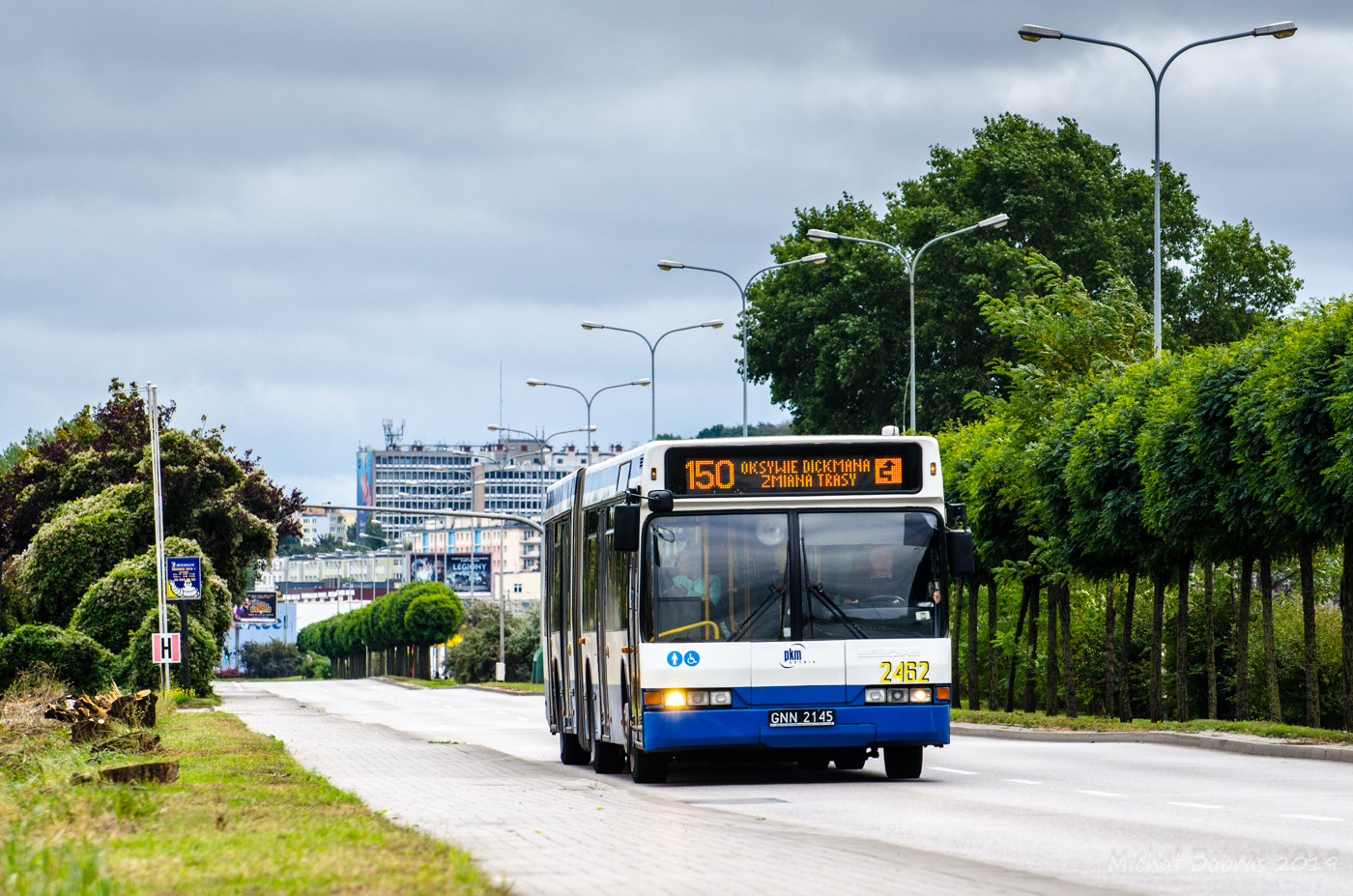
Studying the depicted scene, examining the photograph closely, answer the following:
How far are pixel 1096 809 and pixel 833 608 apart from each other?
3.28m

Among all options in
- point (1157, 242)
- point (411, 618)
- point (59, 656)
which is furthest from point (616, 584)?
point (411, 618)

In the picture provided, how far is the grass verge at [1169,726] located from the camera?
21.3m

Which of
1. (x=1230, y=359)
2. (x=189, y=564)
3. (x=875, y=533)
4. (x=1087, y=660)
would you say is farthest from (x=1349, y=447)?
(x=189, y=564)

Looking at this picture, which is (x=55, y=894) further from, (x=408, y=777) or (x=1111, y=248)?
(x=1111, y=248)

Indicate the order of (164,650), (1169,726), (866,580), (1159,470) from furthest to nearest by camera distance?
(164,650) < (1159,470) < (1169,726) < (866,580)

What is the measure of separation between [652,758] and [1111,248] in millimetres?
40752

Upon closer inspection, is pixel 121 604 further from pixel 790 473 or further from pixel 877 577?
pixel 877 577

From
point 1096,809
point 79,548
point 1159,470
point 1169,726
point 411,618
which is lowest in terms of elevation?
point 1169,726

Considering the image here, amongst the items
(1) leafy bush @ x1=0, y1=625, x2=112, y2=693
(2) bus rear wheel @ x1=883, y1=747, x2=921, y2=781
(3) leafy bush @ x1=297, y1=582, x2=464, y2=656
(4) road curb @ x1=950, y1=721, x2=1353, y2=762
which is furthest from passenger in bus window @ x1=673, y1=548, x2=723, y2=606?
(3) leafy bush @ x1=297, y1=582, x2=464, y2=656

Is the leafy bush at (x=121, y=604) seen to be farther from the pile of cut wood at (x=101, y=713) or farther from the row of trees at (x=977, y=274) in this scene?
the pile of cut wood at (x=101, y=713)

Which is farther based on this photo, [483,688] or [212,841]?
[483,688]

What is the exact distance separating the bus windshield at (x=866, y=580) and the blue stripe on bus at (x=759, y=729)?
2.41ft

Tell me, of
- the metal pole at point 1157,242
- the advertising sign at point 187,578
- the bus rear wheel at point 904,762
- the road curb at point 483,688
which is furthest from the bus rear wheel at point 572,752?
the road curb at point 483,688

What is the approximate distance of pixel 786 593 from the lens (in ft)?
53.8
